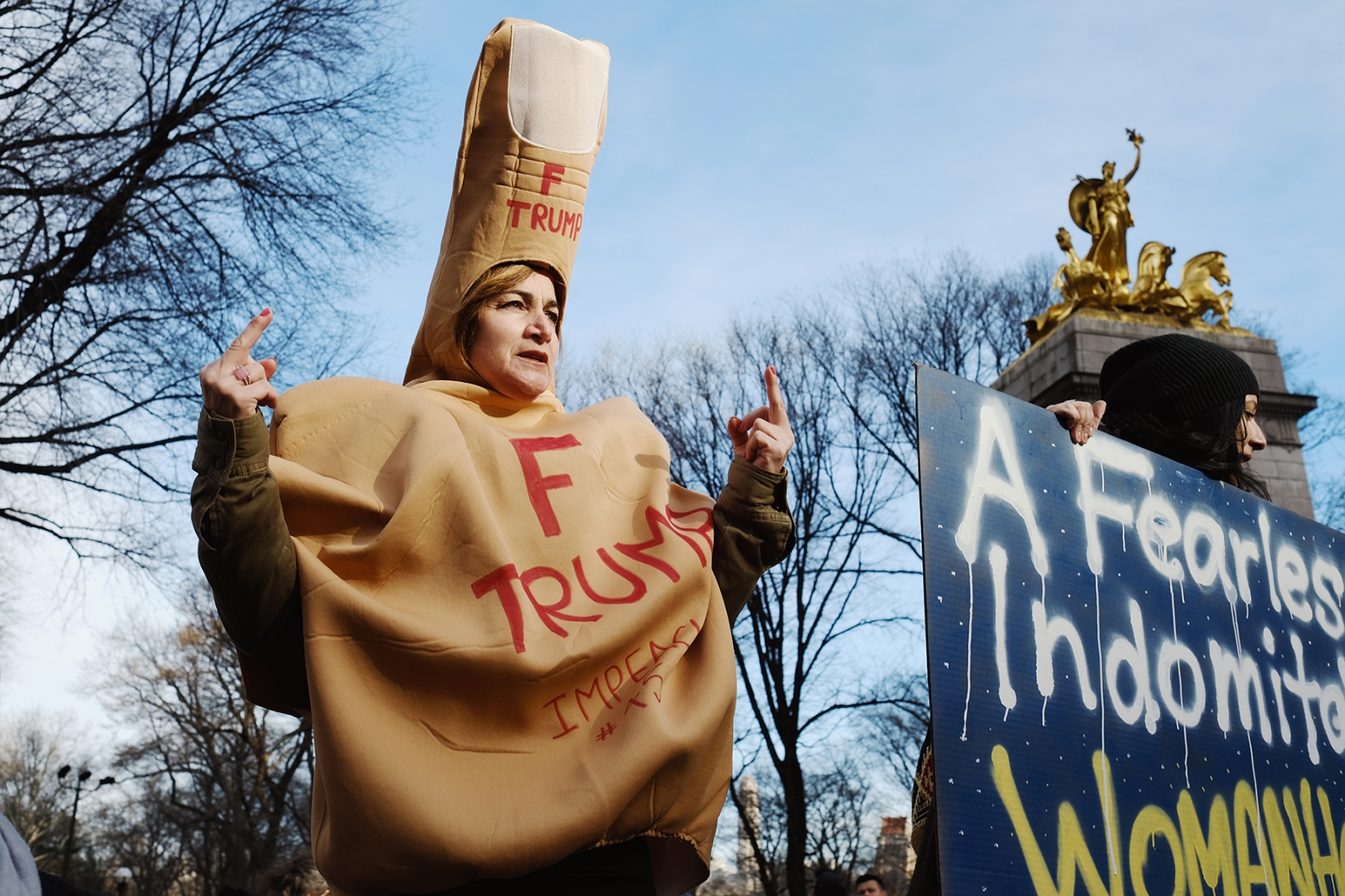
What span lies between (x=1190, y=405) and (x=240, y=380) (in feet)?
7.56

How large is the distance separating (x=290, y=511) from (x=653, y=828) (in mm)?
859

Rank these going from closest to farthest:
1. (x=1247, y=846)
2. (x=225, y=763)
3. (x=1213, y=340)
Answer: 1. (x=1247, y=846)
2. (x=1213, y=340)
3. (x=225, y=763)

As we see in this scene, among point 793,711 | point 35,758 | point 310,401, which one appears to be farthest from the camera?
point 35,758

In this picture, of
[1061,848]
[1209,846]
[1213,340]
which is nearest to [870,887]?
[1213,340]

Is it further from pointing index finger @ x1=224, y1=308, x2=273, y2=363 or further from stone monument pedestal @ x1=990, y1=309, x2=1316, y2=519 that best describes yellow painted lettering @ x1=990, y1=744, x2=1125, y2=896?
stone monument pedestal @ x1=990, y1=309, x2=1316, y2=519

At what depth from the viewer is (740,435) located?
2609mm

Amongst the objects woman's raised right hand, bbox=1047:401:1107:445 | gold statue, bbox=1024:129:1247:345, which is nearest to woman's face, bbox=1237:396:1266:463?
woman's raised right hand, bbox=1047:401:1107:445

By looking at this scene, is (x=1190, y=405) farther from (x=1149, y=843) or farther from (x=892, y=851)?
(x=892, y=851)

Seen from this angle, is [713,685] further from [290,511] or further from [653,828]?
[290,511]

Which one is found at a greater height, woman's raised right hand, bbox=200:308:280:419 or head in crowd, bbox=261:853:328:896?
woman's raised right hand, bbox=200:308:280:419

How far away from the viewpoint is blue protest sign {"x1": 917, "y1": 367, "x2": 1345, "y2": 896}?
209 cm

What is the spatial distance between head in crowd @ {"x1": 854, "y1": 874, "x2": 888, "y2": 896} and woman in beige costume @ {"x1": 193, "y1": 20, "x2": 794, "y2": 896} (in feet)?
18.0

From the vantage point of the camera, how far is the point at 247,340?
2.05 meters

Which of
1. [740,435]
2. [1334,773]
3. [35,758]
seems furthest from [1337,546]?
[35,758]
